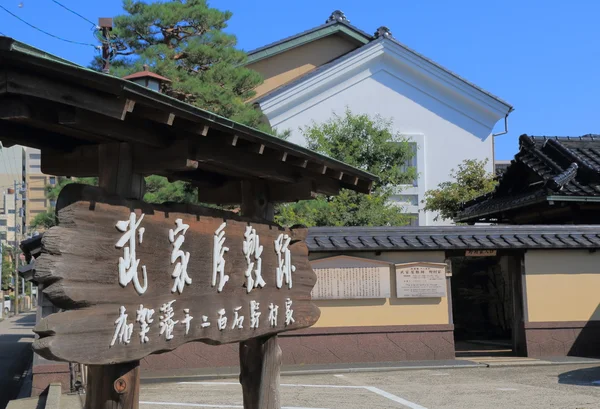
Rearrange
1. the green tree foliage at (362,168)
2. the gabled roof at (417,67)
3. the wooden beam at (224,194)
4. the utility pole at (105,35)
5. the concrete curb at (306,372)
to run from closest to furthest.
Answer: the wooden beam at (224,194) < the concrete curb at (306,372) < the utility pole at (105,35) < the green tree foliage at (362,168) < the gabled roof at (417,67)

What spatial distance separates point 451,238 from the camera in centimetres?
1547

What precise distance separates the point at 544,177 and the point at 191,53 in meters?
9.44

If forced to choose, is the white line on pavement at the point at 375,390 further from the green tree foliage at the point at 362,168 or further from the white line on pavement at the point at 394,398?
the green tree foliage at the point at 362,168

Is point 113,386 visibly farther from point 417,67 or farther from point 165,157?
point 417,67

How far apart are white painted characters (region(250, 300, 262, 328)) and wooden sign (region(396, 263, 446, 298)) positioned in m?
9.74

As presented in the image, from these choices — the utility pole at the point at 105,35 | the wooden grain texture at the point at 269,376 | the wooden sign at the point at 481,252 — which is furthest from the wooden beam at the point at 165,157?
the wooden sign at the point at 481,252

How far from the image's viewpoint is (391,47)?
25.0 meters

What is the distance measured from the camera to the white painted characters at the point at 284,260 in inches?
243

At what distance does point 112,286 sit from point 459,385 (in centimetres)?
915

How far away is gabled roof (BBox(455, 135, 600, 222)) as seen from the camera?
50.5ft

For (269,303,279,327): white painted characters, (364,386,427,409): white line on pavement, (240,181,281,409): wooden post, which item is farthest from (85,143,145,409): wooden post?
(364,386,427,409): white line on pavement

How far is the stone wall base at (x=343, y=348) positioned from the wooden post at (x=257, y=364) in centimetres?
823

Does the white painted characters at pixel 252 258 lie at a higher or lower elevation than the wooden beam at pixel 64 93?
lower

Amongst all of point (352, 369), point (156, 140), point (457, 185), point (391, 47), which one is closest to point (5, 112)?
point (156, 140)
